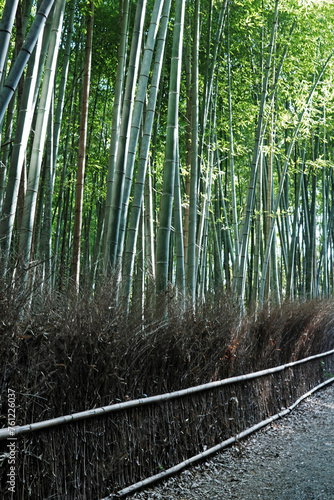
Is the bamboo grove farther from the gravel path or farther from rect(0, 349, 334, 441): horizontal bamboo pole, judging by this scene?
the gravel path

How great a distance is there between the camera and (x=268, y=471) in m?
3.13

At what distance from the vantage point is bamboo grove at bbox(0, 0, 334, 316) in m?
3.19

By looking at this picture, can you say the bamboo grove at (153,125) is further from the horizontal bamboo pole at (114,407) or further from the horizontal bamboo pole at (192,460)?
the horizontal bamboo pole at (192,460)

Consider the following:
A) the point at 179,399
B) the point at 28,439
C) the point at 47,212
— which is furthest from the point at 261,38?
the point at 28,439

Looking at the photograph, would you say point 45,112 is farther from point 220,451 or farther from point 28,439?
point 220,451

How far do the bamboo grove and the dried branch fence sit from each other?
595 mm

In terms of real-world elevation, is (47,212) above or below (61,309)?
above

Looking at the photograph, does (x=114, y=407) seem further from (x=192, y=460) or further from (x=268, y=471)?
(x=268, y=471)

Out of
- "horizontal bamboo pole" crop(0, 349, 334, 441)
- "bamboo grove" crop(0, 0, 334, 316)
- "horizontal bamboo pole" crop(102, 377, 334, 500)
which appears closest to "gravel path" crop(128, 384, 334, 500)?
"horizontal bamboo pole" crop(102, 377, 334, 500)

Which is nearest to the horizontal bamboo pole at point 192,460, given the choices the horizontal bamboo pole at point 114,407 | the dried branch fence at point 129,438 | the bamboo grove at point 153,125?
the dried branch fence at point 129,438

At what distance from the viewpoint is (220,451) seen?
3.43 meters

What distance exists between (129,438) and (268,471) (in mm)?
974

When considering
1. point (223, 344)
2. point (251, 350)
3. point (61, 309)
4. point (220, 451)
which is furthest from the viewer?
point (251, 350)

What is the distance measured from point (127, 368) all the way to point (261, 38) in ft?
16.3
